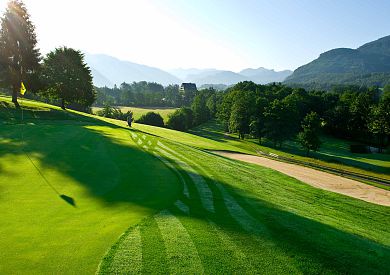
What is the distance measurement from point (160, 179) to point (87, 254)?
9.92m

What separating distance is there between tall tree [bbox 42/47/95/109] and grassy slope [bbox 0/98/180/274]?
47.2 meters

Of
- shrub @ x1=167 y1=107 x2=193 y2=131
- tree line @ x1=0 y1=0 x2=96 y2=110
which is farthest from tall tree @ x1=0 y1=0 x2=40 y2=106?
shrub @ x1=167 y1=107 x2=193 y2=131

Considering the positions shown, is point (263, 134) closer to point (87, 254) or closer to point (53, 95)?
point (53, 95)

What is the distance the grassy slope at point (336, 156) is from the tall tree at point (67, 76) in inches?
1555

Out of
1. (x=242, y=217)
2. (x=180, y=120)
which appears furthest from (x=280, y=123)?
(x=242, y=217)

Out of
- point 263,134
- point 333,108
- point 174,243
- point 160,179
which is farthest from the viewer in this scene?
point 333,108

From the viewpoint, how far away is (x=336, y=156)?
7875cm

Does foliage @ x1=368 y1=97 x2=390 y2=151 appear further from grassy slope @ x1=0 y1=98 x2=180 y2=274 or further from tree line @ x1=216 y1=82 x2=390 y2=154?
grassy slope @ x1=0 y1=98 x2=180 y2=274

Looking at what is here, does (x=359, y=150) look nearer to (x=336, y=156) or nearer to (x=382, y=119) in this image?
(x=382, y=119)

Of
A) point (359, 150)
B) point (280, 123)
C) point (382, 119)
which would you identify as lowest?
point (359, 150)

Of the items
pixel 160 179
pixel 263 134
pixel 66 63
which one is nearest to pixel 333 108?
pixel 263 134

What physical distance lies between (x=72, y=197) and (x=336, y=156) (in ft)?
253

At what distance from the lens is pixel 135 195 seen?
15078 millimetres

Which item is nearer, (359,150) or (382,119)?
(359,150)
